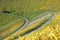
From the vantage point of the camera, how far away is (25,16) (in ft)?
15.1

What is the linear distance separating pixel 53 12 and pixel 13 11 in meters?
1.38

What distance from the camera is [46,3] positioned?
4.66 metres

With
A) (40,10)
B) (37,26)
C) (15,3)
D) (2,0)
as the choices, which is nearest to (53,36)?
(37,26)

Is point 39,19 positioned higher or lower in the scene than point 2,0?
lower

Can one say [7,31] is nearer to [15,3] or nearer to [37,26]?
[37,26]

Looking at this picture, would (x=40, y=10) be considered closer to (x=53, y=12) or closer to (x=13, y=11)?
(x=53, y=12)

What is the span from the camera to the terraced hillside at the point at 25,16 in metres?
3.67

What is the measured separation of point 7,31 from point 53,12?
1218 mm

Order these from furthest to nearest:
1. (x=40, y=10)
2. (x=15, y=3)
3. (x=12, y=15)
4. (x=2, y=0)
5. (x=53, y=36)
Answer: (x=2, y=0) < (x=15, y=3) < (x=12, y=15) < (x=40, y=10) < (x=53, y=36)

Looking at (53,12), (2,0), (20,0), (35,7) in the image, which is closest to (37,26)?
(53,12)

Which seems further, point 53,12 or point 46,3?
point 46,3

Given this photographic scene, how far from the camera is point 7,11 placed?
531cm

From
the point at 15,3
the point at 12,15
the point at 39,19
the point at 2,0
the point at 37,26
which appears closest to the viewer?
the point at 37,26

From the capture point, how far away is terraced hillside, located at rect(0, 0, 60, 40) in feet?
12.0
